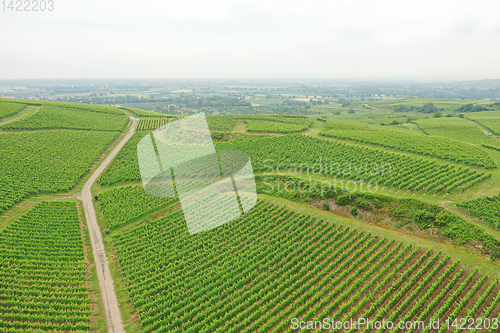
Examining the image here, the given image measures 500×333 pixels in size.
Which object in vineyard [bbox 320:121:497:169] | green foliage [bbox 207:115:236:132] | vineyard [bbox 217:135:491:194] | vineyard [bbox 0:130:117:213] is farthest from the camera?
green foliage [bbox 207:115:236:132]

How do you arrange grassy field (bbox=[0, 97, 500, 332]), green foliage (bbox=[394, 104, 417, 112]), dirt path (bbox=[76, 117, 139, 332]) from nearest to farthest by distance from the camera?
grassy field (bbox=[0, 97, 500, 332])
dirt path (bbox=[76, 117, 139, 332])
green foliage (bbox=[394, 104, 417, 112])

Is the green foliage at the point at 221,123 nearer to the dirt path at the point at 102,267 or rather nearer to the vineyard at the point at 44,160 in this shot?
the vineyard at the point at 44,160

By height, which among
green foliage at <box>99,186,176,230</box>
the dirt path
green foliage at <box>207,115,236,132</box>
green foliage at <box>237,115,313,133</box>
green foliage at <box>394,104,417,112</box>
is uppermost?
green foliage at <box>394,104,417,112</box>

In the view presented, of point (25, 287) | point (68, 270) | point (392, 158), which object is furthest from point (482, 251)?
point (25, 287)

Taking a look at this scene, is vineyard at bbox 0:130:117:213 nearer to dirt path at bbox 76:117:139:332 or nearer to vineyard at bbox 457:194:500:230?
dirt path at bbox 76:117:139:332

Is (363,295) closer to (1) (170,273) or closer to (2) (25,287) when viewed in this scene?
(1) (170,273)

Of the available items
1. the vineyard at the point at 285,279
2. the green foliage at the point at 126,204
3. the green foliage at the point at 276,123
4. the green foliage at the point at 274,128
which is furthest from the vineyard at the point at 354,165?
the green foliage at the point at 126,204

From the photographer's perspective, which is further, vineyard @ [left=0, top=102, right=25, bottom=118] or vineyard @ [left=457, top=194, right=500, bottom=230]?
vineyard @ [left=0, top=102, right=25, bottom=118]

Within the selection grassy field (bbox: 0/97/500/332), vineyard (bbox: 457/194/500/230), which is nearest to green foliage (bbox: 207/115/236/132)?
grassy field (bbox: 0/97/500/332)
